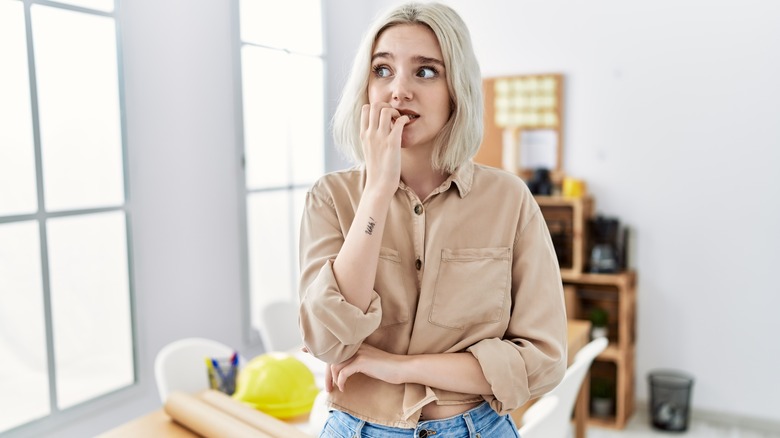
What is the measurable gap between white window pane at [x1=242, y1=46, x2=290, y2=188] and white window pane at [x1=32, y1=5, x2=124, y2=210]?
0.82 m

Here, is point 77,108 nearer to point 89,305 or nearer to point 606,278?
point 89,305

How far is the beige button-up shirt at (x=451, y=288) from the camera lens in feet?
3.44

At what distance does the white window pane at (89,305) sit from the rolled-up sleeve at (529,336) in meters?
1.88

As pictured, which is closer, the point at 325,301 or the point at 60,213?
the point at 325,301

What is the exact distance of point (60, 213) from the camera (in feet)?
7.73

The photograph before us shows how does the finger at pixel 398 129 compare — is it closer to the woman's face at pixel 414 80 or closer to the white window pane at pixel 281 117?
the woman's face at pixel 414 80

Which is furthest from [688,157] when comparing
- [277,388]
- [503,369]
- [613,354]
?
[503,369]

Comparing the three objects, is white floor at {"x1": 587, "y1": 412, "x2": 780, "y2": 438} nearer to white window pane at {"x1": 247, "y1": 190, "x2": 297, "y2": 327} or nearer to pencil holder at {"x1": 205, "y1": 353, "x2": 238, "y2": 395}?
white window pane at {"x1": 247, "y1": 190, "x2": 297, "y2": 327}

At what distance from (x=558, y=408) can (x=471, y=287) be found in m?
0.87

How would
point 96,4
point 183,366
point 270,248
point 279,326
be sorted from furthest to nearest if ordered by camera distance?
point 270,248
point 279,326
point 96,4
point 183,366

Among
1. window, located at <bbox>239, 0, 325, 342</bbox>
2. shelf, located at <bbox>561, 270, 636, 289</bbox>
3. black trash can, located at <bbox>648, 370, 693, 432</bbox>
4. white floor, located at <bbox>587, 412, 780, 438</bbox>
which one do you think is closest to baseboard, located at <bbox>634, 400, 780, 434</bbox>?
white floor, located at <bbox>587, 412, 780, 438</bbox>

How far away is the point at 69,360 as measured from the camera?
2453mm

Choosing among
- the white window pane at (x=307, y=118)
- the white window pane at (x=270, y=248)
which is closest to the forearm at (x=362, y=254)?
the white window pane at (x=270, y=248)

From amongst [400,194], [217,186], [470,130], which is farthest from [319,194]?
[217,186]
